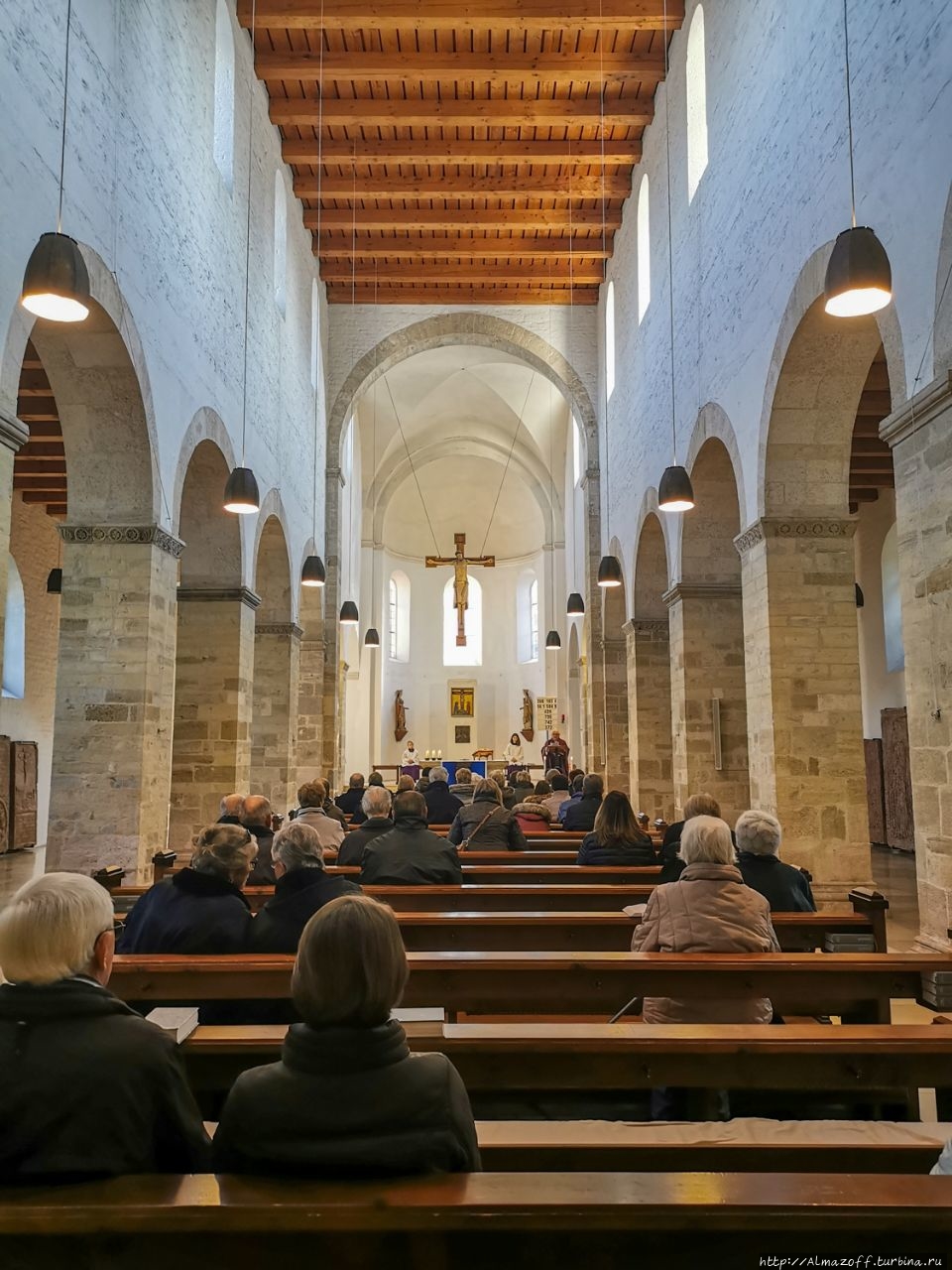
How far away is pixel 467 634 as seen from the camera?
29688 mm

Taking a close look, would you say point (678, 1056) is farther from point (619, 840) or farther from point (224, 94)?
point (224, 94)

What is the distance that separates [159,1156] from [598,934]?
9.23 feet

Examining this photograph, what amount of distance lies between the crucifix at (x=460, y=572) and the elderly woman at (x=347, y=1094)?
23798mm

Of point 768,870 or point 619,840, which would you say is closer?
point 768,870

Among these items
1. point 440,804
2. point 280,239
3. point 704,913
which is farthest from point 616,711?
point 704,913

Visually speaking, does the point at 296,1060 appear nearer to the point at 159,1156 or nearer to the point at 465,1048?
the point at 159,1156

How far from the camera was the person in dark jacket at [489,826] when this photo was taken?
712 cm

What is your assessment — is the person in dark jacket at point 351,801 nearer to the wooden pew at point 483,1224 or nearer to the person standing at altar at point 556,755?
the person standing at altar at point 556,755

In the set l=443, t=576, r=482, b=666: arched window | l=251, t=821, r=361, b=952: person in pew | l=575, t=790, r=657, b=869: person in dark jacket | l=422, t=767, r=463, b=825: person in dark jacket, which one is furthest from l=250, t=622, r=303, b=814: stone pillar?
l=443, t=576, r=482, b=666: arched window

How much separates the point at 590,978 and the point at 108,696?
5627mm

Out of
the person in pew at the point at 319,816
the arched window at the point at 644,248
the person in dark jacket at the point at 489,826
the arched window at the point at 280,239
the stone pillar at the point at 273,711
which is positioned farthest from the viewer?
the stone pillar at the point at 273,711

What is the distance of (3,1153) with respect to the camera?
1623 mm

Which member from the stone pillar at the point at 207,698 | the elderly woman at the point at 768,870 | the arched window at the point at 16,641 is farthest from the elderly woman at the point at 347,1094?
the arched window at the point at 16,641

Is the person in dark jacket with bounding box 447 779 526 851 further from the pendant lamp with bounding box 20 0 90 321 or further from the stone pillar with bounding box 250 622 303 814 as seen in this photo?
the stone pillar with bounding box 250 622 303 814
